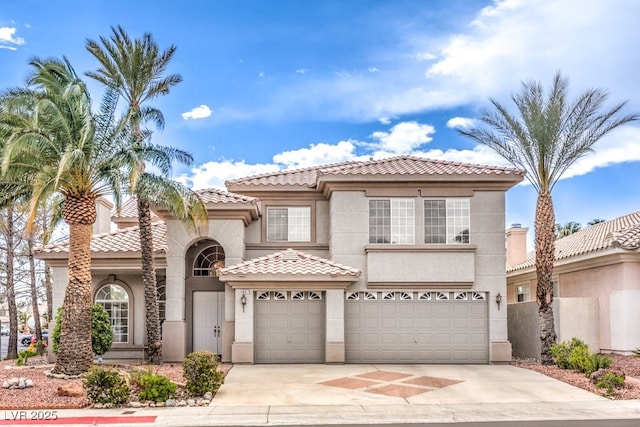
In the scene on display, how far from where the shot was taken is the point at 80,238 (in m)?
17.0

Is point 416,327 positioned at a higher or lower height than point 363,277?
lower

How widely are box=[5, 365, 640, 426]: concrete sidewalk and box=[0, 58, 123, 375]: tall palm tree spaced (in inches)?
152

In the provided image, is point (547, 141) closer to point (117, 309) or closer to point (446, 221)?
point (446, 221)

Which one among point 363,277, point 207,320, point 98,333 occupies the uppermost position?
point 363,277

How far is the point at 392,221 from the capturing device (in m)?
21.6

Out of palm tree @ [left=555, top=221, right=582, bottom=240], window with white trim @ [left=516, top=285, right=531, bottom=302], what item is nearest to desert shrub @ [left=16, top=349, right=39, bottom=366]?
window with white trim @ [left=516, top=285, right=531, bottom=302]

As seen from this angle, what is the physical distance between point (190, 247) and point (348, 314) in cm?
614

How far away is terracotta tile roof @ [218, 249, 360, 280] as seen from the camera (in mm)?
20359

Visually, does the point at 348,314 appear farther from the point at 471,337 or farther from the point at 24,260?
the point at 24,260

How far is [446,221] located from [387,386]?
719 cm

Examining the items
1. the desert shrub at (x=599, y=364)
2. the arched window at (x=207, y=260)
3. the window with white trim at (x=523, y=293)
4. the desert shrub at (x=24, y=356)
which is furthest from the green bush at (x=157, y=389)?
the window with white trim at (x=523, y=293)

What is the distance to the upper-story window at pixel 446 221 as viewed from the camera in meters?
21.5

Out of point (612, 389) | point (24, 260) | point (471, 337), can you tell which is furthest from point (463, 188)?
point (24, 260)

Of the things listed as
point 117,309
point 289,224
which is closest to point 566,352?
point 289,224
